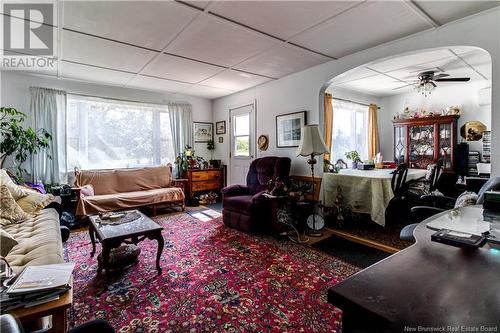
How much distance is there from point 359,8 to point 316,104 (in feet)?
5.12

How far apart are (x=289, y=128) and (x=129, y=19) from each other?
256 cm

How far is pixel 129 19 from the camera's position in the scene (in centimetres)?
223

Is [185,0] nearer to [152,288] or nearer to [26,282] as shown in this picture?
[26,282]

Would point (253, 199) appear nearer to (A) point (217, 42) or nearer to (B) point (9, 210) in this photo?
(A) point (217, 42)

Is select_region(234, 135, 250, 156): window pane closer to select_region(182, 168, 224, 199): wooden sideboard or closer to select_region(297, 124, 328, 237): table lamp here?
select_region(182, 168, 224, 199): wooden sideboard

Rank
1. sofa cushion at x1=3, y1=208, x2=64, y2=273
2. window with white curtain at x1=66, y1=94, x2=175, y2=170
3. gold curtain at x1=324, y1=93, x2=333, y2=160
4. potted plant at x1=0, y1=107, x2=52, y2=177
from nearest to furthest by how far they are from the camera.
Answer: sofa cushion at x1=3, y1=208, x2=64, y2=273 < potted plant at x1=0, y1=107, x2=52, y2=177 < window with white curtain at x1=66, y1=94, x2=175, y2=170 < gold curtain at x1=324, y1=93, x2=333, y2=160

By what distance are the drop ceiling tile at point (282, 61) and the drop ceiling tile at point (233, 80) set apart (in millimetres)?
257

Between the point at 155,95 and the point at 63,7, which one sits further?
the point at 155,95

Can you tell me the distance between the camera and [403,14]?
219 cm

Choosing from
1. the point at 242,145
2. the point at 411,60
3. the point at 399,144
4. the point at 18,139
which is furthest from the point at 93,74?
the point at 399,144

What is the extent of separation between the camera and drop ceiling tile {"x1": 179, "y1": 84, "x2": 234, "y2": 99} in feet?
15.8

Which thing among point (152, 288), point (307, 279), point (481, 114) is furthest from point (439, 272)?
point (481, 114)

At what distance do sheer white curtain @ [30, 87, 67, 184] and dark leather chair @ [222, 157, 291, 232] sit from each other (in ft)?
9.10

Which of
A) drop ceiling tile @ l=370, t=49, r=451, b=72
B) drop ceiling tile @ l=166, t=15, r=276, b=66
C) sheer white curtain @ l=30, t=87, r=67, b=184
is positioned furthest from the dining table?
sheer white curtain @ l=30, t=87, r=67, b=184
